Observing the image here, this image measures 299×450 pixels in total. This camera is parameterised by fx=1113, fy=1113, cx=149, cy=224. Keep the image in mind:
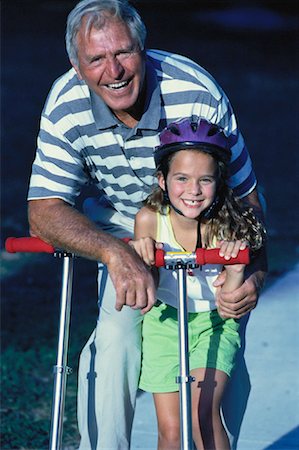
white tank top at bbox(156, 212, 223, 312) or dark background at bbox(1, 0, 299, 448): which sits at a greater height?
dark background at bbox(1, 0, 299, 448)

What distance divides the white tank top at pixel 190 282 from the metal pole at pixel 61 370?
409 millimetres

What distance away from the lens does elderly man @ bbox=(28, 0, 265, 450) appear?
454 cm

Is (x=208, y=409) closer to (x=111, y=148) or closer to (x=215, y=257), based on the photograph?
(x=215, y=257)

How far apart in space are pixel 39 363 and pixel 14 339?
1.72ft

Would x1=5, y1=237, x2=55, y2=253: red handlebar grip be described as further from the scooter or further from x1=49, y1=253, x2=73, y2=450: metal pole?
x1=49, y1=253, x2=73, y2=450: metal pole

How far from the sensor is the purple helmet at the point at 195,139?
4328mm

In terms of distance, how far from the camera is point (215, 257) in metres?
4.10

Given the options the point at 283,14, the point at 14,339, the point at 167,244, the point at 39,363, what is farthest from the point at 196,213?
the point at 283,14

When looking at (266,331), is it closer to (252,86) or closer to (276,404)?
(276,404)

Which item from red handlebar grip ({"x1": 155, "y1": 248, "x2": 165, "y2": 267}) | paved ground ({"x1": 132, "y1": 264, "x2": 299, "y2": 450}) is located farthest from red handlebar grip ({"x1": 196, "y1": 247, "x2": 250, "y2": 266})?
paved ground ({"x1": 132, "y1": 264, "x2": 299, "y2": 450})

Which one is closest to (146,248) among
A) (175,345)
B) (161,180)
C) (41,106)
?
(161,180)

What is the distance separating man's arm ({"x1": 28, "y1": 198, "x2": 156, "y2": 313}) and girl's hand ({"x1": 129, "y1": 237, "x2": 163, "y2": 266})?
0.02 m

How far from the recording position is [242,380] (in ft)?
16.0

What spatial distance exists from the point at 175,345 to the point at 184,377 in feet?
2.40
